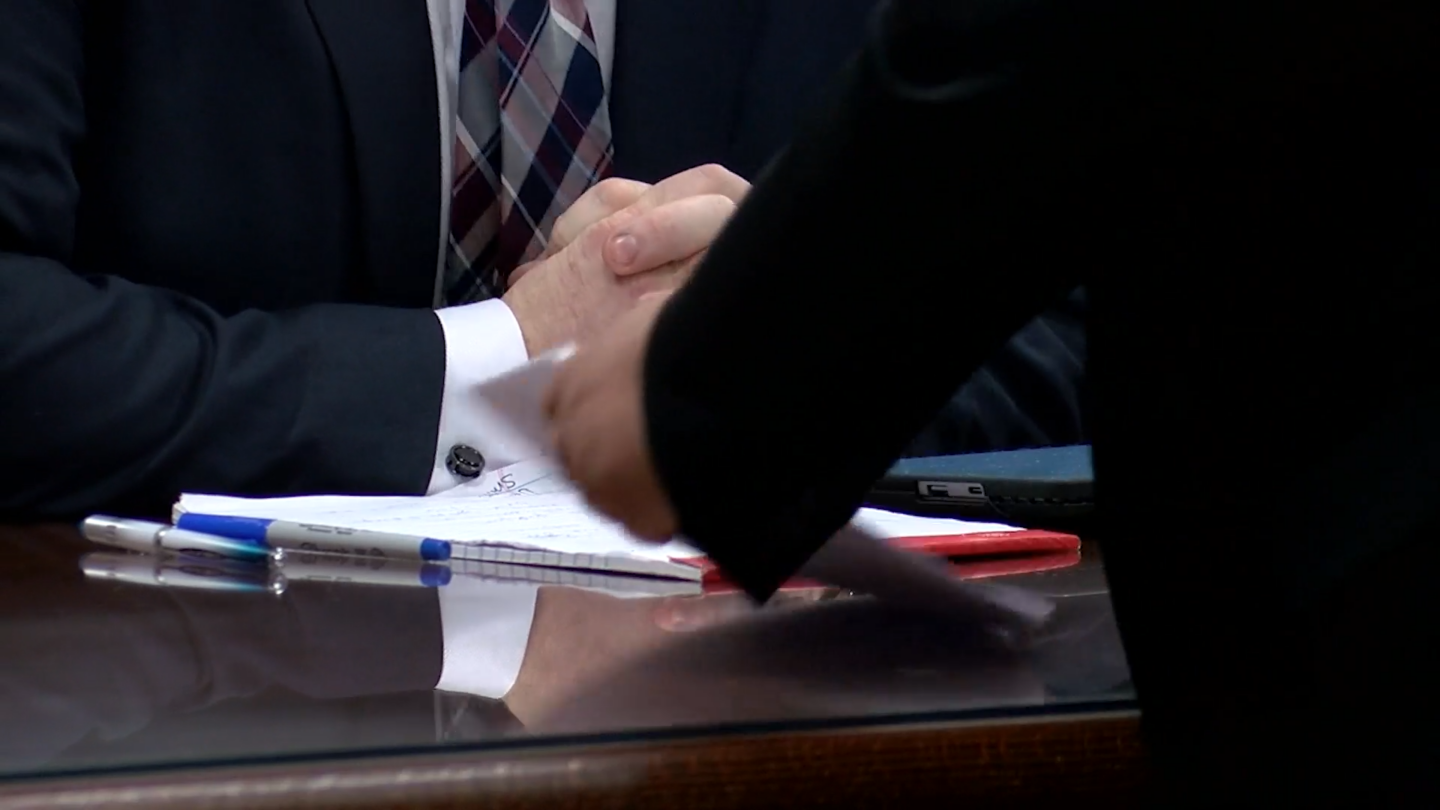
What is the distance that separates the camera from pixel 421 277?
1.00 metres

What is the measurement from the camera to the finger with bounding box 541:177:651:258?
91 cm

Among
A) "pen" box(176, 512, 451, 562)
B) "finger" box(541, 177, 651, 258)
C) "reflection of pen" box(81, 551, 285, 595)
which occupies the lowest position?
"finger" box(541, 177, 651, 258)

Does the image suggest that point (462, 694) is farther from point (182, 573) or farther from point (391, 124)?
point (391, 124)

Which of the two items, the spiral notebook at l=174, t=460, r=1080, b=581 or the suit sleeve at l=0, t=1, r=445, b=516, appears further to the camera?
the suit sleeve at l=0, t=1, r=445, b=516

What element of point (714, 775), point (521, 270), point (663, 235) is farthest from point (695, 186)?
point (714, 775)

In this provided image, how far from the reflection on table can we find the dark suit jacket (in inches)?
3.2

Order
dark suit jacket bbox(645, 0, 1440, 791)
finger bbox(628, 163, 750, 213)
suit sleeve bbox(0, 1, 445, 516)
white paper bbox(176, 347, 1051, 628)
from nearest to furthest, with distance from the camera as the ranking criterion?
dark suit jacket bbox(645, 0, 1440, 791) → white paper bbox(176, 347, 1051, 628) → suit sleeve bbox(0, 1, 445, 516) → finger bbox(628, 163, 750, 213)

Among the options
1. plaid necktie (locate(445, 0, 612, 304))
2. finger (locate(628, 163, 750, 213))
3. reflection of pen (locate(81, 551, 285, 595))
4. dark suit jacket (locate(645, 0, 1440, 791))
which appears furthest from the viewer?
plaid necktie (locate(445, 0, 612, 304))

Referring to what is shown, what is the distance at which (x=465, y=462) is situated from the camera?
2.51ft

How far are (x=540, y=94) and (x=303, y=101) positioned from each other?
16 cm

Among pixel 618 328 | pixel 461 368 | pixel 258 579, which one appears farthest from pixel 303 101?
pixel 618 328

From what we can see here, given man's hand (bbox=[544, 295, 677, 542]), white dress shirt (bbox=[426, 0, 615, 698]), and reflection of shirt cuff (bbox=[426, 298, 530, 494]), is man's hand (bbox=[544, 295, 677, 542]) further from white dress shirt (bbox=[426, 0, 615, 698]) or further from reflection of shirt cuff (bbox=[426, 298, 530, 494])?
reflection of shirt cuff (bbox=[426, 298, 530, 494])

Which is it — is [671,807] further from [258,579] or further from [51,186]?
[51,186]

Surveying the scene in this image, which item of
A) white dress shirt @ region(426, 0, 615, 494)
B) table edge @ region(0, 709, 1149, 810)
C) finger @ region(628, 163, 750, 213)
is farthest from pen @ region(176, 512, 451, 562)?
finger @ region(628, 163, 750, 213)
